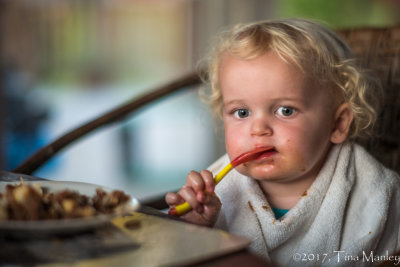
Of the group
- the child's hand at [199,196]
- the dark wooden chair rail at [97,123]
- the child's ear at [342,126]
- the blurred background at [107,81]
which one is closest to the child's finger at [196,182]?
the child's hand at [199,196]

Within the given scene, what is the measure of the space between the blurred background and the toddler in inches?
89.3

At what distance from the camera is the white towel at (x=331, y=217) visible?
1015mm

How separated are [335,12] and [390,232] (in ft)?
7.55

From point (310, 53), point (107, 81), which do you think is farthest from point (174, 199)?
point (107, 81)

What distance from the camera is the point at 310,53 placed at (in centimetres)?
103

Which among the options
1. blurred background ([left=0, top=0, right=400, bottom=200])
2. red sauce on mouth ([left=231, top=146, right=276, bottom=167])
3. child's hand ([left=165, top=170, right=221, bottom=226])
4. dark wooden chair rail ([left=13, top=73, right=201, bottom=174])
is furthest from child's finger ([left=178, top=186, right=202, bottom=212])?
blurred background ([left=0, top=0, right=400, bottom=200])

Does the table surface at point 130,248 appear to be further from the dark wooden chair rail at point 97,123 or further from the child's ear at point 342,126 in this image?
the dark wooden chair rail at point 97,123

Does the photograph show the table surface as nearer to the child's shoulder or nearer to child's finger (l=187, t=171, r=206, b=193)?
child's finger (l=187, t=171, r=206, b=193)

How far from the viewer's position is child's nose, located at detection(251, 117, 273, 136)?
97 cm

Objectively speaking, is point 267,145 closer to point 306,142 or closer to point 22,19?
point 306,142

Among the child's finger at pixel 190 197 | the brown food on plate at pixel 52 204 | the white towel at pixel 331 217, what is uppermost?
the brown food on plate at pixel 52 204

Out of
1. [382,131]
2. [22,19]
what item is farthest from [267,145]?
[22,19]

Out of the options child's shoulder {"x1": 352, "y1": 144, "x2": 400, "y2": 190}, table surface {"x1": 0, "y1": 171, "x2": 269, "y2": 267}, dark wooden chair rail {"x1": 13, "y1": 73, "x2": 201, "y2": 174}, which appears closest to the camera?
table surface {"x1": 0, "y1": 171, "x2": 269, "y2": 267}

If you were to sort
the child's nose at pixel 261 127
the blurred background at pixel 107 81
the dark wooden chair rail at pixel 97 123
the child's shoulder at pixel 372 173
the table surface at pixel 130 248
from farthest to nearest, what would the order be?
the blurred background at pixel 107 81 < the dark wooden chair rail at pixel 97 123 < the child's shoulder at pixel 372 173 < the child's nose at pixel 261 127 < the table surface at pixel 130 248
